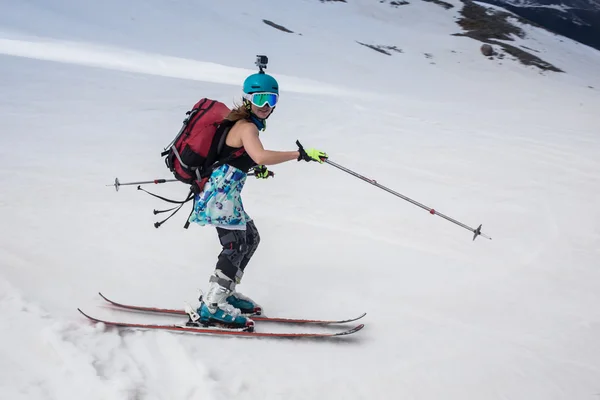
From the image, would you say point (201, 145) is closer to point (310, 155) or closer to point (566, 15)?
point (310, 155)

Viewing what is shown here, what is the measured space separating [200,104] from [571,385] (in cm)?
358

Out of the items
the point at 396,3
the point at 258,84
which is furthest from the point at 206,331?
the point at 396,3

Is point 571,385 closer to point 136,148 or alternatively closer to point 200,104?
point 200,104

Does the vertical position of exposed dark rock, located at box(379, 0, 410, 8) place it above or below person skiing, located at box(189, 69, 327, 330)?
above

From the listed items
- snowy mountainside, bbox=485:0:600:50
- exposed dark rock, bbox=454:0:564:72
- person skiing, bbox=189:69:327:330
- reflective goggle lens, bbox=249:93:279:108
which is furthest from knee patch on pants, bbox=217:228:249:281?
snowy mountainside, bbox=485:0:600:50

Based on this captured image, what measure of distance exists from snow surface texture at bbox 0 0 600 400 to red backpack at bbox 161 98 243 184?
1.36 m

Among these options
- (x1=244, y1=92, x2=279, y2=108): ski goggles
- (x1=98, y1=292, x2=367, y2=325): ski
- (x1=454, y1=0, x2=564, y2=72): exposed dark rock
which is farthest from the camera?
(x1=454, y1=0, x2=564, y2=72): exposed dark rock

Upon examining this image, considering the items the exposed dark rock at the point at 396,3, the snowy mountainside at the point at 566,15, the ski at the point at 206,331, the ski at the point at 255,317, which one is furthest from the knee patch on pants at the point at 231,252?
the snowy mountainside at the point at 566,15

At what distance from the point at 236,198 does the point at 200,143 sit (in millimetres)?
543

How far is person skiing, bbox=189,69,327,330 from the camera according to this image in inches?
139

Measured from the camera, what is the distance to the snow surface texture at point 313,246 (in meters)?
3.59

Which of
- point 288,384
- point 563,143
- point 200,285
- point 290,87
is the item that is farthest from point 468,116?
point 288,384

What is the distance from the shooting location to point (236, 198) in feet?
12.8

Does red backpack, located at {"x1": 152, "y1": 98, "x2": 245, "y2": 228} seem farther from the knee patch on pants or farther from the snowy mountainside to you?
the snowy mountainside
